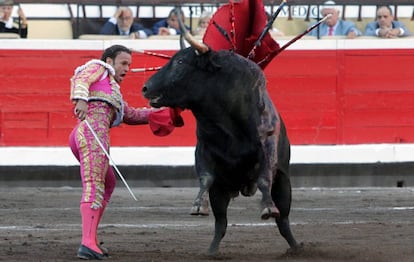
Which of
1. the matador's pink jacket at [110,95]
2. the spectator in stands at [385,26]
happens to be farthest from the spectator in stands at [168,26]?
the matador's pink jacket at [110,95]

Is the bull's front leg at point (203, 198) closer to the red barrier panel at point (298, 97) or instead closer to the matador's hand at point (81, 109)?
the matador's hand at point (81, 109)

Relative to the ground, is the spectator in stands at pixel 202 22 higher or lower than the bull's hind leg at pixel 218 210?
lower

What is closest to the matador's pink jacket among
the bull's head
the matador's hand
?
the matador's hand

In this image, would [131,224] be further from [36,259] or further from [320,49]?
[320,49]

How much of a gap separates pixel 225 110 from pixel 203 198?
0.50 meters

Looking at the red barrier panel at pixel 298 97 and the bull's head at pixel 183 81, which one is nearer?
the bull's head at pixel 183 81

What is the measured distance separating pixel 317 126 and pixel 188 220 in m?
3.63

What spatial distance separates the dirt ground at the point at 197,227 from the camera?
23.8ft

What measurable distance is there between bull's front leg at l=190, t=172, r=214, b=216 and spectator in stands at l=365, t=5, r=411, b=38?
20.7 feet

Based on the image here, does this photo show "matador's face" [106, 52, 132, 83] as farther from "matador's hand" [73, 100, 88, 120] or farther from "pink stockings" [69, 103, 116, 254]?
"matador's hand" [73, 100, 88, 120]

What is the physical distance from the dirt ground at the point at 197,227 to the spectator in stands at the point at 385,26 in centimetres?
164

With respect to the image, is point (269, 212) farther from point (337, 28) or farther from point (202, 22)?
point (337, 28)

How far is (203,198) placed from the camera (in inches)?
258

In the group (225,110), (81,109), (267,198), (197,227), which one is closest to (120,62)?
(81,109)
